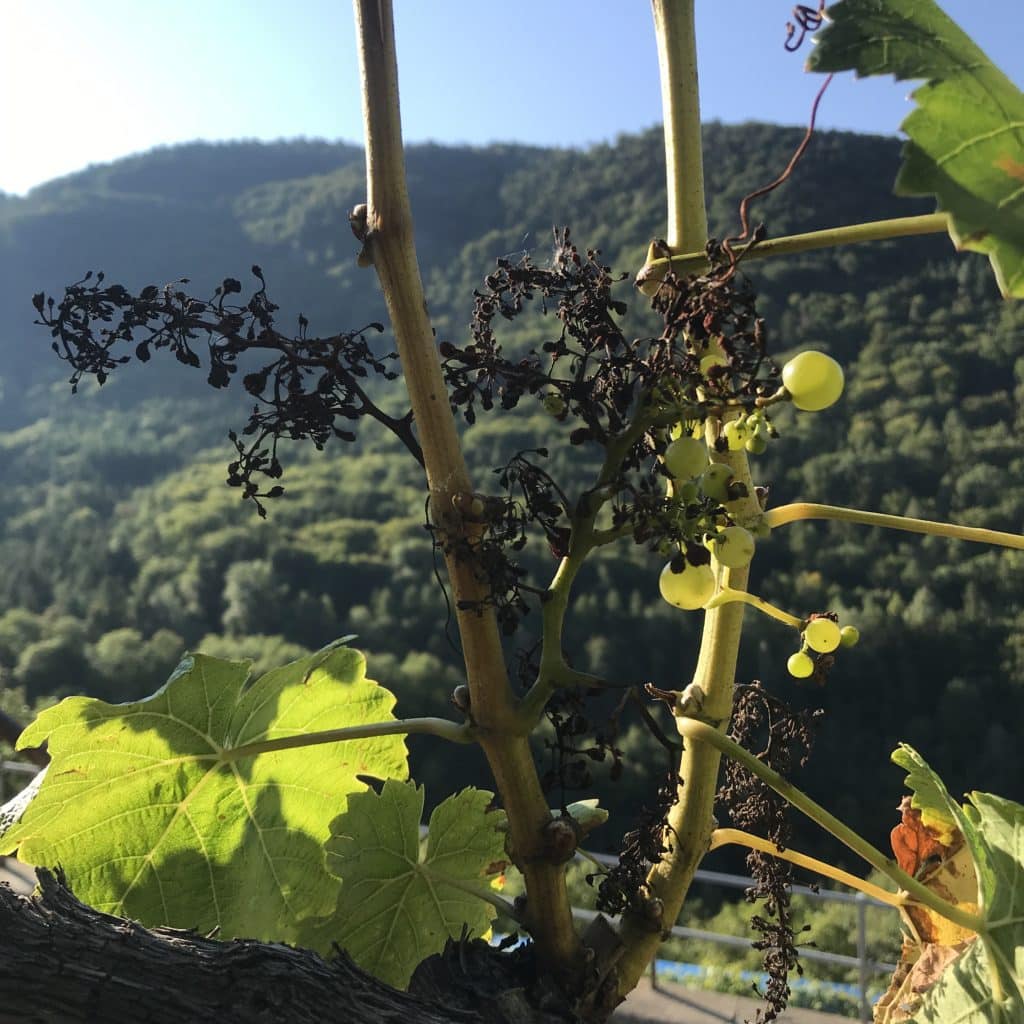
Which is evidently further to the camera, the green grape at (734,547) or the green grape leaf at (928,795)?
the green grape leaf at (928,795)

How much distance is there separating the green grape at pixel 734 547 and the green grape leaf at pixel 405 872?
0.24 meters

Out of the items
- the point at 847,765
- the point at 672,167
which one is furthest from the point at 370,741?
the point at 847,765

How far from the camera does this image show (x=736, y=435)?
17.6 inches

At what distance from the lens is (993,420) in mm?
16391

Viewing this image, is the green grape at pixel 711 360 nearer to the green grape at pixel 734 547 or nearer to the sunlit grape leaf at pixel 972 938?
the green grape at pixel 734 547

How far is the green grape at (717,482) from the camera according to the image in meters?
0.42

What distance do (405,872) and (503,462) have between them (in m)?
11.1

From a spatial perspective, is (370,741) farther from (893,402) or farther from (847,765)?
(893,402)

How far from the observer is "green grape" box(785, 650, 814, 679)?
56 cm

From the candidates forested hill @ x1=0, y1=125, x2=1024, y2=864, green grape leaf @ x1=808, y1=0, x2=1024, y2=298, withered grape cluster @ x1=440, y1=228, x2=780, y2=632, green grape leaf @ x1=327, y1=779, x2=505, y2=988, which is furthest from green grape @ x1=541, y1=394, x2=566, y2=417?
forested hill @ x1=0, y1=125, x2=1024, y2=864

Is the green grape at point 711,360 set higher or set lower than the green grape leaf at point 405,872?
higher

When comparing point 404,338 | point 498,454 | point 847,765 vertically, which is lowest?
point 847,765

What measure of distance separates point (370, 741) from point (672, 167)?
16.3 inches

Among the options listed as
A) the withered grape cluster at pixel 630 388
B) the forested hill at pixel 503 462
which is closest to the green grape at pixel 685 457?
the withered grape cluster at pixel 630 388
